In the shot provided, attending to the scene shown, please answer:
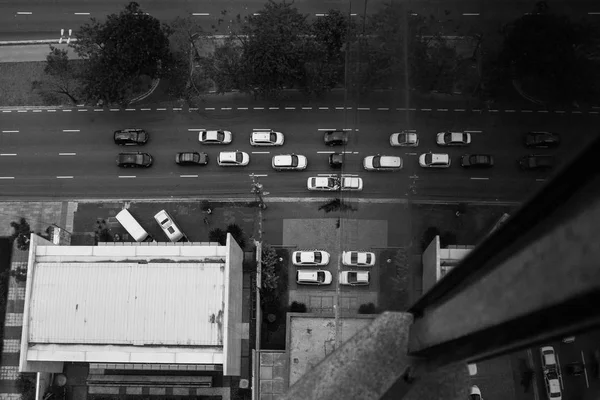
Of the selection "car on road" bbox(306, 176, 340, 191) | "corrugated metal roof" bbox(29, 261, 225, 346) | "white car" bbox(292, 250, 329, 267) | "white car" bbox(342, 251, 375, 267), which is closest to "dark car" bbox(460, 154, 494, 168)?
"car on road" bbox(306, 176, 340, 191)

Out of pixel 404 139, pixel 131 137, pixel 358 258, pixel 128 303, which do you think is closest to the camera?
pixel 128 303

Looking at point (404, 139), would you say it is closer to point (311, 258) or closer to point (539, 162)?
point (311, 258)

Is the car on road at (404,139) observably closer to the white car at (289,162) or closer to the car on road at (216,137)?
the white car at (289,162)

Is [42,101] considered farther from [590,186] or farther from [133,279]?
[590,186]

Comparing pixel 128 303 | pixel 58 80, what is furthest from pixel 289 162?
pixel 58 80

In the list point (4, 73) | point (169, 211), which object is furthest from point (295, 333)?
point (4, 73)

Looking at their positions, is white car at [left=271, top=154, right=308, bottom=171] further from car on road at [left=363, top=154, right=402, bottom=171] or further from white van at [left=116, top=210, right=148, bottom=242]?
white van at [left=116, top=210, right=148, bottom=242]

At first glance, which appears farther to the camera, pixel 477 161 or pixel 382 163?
pixel 382 163
